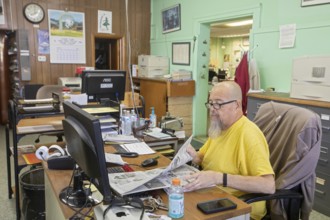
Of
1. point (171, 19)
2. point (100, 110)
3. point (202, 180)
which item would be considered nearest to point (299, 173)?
point (202, 180)

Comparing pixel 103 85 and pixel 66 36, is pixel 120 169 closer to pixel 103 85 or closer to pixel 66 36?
pixel 103 85

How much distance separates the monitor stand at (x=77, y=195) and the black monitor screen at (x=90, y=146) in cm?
20

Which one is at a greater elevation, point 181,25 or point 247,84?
point 181,25

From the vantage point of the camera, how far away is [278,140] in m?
1.83

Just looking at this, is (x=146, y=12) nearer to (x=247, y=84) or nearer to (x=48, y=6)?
(x=48, y=6)

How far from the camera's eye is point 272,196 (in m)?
1.50

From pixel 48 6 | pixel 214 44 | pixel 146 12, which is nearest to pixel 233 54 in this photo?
pixel 214 44

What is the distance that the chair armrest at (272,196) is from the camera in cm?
145

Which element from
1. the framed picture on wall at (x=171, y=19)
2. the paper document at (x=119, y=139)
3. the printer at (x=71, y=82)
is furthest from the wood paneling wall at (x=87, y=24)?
the paper document at (x=119, y=139)

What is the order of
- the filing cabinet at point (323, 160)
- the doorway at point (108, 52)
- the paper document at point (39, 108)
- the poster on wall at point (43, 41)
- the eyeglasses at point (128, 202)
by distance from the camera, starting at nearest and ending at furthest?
the eyeglasses at point (128, 202) → the paper document at point (39, 108) → the filing cabinet at point (323, 160) → the poster on wall at point (43, 41) → the doorway at point (108, 52)

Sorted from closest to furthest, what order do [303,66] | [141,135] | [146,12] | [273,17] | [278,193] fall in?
[278,193] → [141,135] → [303,66] → [273,17] → [146,12]

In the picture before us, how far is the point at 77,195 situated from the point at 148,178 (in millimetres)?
345

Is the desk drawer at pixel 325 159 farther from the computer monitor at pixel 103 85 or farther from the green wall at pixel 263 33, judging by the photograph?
the computer monitor at pixel 103 85

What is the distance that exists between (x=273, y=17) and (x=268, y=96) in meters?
1.18
